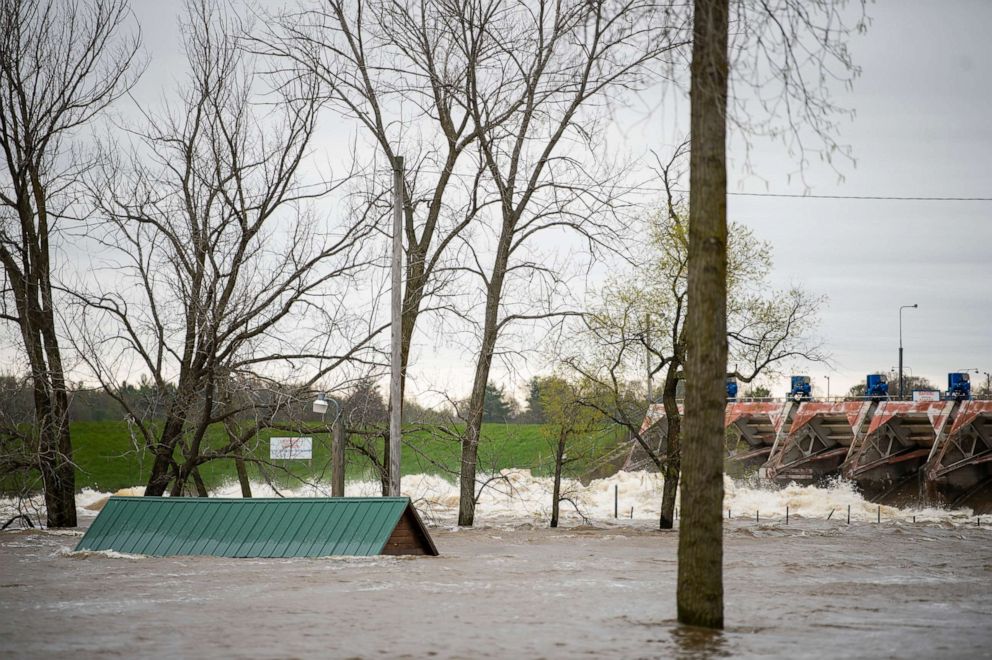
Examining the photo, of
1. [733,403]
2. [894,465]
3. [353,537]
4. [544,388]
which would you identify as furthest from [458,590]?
[733,403]

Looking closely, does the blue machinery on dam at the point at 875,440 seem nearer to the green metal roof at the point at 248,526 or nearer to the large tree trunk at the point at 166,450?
the large tree trunk at the point at 166,450

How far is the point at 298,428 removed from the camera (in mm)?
24250

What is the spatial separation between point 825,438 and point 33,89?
4034 cm

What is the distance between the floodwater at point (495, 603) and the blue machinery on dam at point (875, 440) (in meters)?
20.8

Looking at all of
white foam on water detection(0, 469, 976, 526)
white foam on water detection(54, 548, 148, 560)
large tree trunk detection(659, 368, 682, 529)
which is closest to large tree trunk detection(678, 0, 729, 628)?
white foam on water detection(54, 548, 148, 560)

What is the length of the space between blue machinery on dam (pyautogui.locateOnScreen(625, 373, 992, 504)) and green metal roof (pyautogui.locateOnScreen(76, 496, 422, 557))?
23.1 metres

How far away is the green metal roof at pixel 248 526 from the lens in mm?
17438

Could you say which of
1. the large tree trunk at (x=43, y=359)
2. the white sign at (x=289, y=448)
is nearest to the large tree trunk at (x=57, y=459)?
the large tree trunk at (x=43, y=359)

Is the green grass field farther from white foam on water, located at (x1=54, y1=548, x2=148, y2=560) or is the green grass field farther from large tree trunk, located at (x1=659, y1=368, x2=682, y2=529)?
white foam on water, located at (x1=54, y1=548, x2=148, y2=560)

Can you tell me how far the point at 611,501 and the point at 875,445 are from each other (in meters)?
12.3

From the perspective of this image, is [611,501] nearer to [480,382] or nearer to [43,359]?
[480,382]

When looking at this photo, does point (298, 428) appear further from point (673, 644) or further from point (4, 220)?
point (673, 644)

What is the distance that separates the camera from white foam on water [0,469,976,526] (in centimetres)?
3894

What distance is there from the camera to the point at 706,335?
9539 millimetres
